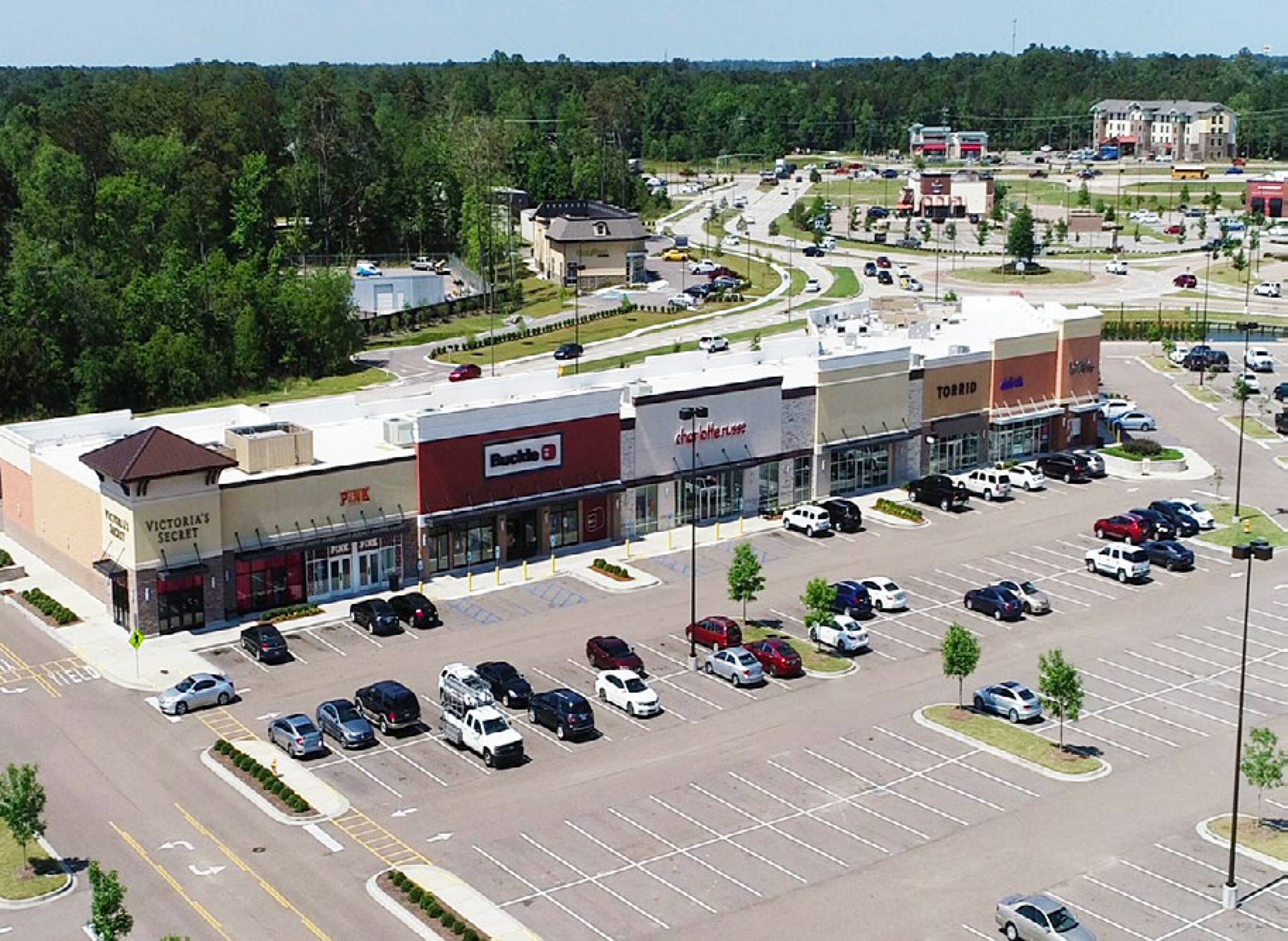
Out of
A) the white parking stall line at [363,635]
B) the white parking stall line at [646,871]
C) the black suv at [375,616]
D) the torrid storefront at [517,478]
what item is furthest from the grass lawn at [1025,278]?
the white parking stall line at [646,871]

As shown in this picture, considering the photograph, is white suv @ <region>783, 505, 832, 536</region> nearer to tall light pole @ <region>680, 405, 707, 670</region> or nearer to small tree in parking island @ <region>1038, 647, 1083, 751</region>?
tall light pole @ <region>680, 405, 707, 670</region>

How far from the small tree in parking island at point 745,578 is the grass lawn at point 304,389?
2095 inches

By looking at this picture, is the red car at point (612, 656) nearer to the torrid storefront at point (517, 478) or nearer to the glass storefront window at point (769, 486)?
the torrid storefront at point (517, 478)

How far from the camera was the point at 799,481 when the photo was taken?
7838 cm

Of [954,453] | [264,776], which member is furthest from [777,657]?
[954,453]

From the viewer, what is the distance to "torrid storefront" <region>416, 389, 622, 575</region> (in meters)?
66.5

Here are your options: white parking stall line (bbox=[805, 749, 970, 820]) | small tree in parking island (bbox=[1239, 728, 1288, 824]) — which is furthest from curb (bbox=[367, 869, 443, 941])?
small tree in parking island (bbox=[1239, 728, 1288, 824])

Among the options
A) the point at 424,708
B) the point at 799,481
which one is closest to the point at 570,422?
the point at 799,481


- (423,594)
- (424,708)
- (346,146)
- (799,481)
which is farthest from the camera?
(346,146)

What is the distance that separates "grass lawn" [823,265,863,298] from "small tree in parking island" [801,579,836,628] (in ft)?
289

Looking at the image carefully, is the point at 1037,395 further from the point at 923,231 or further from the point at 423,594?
the point at 923,231

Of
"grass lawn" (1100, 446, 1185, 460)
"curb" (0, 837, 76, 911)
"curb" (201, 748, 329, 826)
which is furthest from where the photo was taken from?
"grass lawn" (1100, 446, 1185, 460)

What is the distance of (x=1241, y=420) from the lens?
285ft

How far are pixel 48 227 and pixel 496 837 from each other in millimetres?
96738
